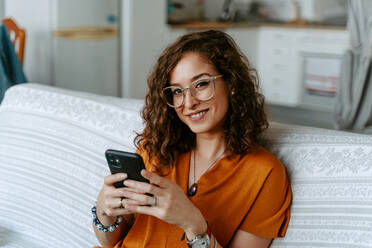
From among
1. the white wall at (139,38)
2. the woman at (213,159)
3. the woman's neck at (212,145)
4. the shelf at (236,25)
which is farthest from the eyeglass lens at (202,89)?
the shelf at (236,25)

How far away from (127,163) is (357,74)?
238cm

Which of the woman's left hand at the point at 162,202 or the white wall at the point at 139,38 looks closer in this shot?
the woman's left hand at the point at 162,202

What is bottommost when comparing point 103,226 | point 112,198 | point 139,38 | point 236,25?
point 103,226

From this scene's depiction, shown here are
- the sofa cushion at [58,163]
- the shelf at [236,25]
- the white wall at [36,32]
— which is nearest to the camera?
the sofa cushion at [58,163]

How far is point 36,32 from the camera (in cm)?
401

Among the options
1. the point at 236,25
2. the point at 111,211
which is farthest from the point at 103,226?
the point at 236,25

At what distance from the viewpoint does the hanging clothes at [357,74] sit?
3.02m

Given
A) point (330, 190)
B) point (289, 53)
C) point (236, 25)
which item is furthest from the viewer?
point (289, 53)

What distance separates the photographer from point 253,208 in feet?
4.06

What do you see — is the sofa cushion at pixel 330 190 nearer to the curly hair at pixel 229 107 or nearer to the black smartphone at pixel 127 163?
the curly hair at pixel 229 107

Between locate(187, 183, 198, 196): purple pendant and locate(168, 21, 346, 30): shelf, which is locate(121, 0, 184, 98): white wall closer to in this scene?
locate(168, 21, 346, 30): shelf

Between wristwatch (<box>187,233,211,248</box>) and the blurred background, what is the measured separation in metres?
2.17

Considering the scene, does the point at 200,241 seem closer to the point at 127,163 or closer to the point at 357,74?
the point at 127,163

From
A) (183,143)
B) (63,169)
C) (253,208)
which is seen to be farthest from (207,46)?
(63,169)
